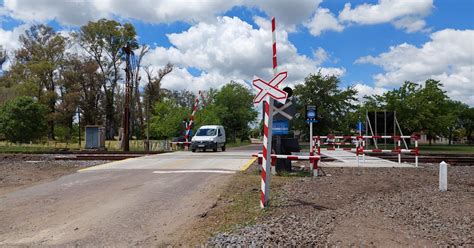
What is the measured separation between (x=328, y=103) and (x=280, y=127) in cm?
3416

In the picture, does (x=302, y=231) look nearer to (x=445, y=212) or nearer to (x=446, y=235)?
(x=446, y=235)

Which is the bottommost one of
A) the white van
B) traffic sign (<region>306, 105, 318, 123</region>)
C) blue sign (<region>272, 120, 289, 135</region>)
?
the white van

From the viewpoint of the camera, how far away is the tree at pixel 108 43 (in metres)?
68.0

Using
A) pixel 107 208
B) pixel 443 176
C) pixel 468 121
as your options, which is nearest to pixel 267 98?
pixel 107 208

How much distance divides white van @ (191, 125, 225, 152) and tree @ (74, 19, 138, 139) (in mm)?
44024

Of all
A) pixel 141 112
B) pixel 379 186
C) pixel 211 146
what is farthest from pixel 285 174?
pixel 141 112

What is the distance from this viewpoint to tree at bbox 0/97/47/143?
42.4 meters

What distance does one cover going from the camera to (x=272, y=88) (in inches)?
307

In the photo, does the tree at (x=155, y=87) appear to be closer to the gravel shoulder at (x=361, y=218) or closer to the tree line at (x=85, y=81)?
the tree line at (x=85, y=81)

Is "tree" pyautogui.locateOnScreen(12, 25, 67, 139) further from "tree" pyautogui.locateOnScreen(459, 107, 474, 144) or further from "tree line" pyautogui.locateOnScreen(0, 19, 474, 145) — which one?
"tree" pyautogui.locateOnScreen(459, 107, 474, 144)

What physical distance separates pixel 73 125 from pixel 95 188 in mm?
61820

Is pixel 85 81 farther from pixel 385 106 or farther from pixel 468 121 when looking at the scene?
pixel 468 121

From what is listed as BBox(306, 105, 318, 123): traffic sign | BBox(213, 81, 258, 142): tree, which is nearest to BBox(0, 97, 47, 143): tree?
BBox(213, 81, 258, 142): tree

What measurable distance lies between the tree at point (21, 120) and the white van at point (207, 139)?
955 inches
